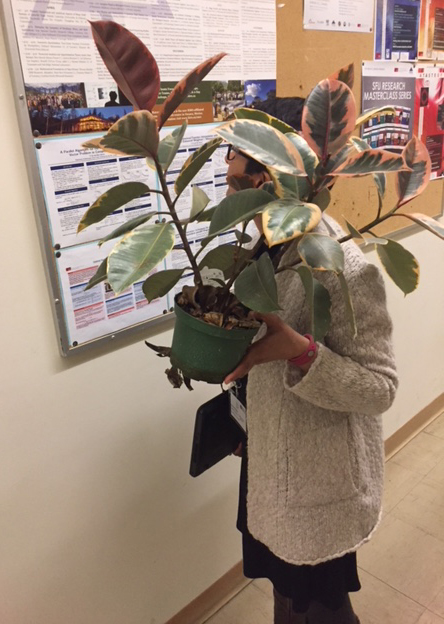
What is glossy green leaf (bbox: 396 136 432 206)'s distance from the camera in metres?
0.73

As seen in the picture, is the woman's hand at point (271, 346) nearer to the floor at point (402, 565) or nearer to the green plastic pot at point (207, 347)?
the green plastic pot at point (207, 347)

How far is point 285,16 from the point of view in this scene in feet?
4.87

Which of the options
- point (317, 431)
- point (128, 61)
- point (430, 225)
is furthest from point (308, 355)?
point (128, 61)

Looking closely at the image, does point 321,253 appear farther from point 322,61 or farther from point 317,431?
point 322,61

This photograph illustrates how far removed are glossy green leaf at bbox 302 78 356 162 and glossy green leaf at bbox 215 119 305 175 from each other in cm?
4

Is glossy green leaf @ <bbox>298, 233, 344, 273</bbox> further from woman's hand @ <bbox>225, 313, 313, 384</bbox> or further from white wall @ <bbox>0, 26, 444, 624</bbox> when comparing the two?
white wall @ <bbox>0, 26, 444, 624</bbox>

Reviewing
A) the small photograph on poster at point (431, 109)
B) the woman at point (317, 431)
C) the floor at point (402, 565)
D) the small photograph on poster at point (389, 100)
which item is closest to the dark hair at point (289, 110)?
the woman at point (317, 431)

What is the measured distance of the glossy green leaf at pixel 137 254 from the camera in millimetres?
585

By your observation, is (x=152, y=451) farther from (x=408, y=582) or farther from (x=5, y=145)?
(x=408, y=582)

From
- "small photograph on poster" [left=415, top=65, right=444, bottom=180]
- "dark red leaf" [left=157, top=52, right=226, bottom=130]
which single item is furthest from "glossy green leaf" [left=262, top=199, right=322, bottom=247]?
"small photograph on poster" [left=415, top=65, right=444, bottom=180]

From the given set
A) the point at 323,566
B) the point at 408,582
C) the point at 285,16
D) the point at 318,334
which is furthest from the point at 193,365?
the point at 408,582

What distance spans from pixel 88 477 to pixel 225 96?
1.03 meters

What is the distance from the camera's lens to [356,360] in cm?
97

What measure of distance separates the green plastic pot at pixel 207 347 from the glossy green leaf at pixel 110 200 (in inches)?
7.2
